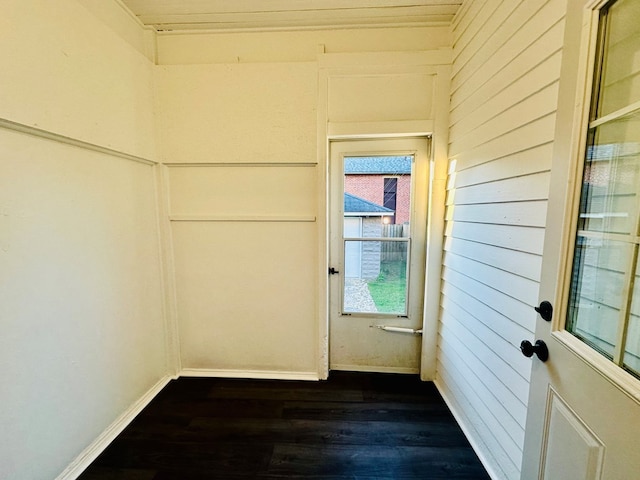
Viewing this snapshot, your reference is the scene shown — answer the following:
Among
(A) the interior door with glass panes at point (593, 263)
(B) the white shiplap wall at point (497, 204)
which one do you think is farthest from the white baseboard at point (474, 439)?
(A) the interior door with glass panes at point (593, 263)

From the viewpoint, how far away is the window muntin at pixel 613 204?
0.71 metres

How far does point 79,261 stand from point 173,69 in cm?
151

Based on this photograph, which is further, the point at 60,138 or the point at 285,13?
the point at 285,13

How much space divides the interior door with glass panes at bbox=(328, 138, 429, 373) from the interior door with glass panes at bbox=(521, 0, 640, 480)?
1.22m

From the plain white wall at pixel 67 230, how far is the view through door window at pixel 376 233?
1.60 meters

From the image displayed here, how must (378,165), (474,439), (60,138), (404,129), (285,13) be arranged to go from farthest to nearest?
(378,165)
(404,129)
(285,13)
(474,439)
(60,138)

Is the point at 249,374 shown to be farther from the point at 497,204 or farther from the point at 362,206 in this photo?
the point at 497,204

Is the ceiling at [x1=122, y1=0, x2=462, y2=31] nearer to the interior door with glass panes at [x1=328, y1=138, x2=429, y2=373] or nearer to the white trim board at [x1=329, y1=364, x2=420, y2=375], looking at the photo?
the interior door with glass panes at [x1=328, y1=138, x2=429, y2=373]

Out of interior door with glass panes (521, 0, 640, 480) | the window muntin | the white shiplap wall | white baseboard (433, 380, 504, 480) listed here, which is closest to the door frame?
the white shiplap wall

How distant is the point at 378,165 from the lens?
2.15m

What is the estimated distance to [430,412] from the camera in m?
1.86

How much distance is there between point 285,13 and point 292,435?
2.85m

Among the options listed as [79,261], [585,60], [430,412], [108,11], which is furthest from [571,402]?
[108,11]

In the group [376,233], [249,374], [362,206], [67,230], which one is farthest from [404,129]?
[249,374]
